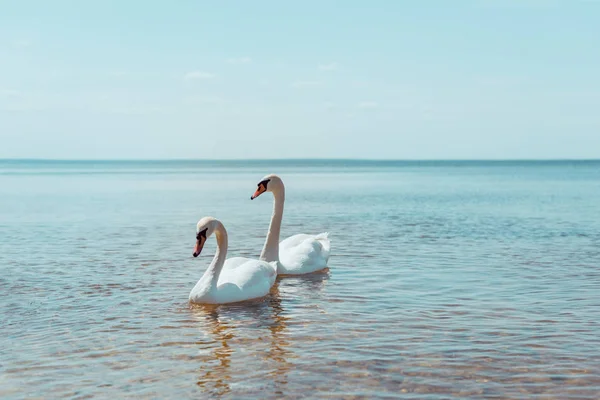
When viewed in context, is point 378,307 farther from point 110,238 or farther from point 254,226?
point 254,226

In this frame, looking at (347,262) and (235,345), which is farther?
(347,262)

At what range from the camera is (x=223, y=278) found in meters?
11.1

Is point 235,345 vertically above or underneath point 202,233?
underneath

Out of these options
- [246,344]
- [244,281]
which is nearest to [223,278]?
[244,281]

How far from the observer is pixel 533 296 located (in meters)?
11.3

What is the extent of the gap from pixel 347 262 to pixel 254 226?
8810 millimetres

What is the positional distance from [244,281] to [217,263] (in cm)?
50

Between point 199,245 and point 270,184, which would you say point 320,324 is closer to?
point 199,245

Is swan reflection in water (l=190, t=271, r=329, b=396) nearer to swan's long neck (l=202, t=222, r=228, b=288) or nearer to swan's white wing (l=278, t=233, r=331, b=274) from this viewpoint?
swan's long neck (l=202, t=222, r=228, b=288)

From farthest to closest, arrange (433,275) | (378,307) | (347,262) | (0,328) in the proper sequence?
(347,262), (433,275), (378,307), (0,328)

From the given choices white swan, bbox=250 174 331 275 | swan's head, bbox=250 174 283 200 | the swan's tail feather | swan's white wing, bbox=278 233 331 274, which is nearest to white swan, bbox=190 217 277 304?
white swan, bbox=250 174 331 275

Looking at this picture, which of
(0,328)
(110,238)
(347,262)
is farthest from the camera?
(110,238)

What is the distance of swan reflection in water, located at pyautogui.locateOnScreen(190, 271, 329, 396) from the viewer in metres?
7.32

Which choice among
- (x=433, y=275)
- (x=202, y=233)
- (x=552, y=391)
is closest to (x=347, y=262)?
(x=433, y=275)
